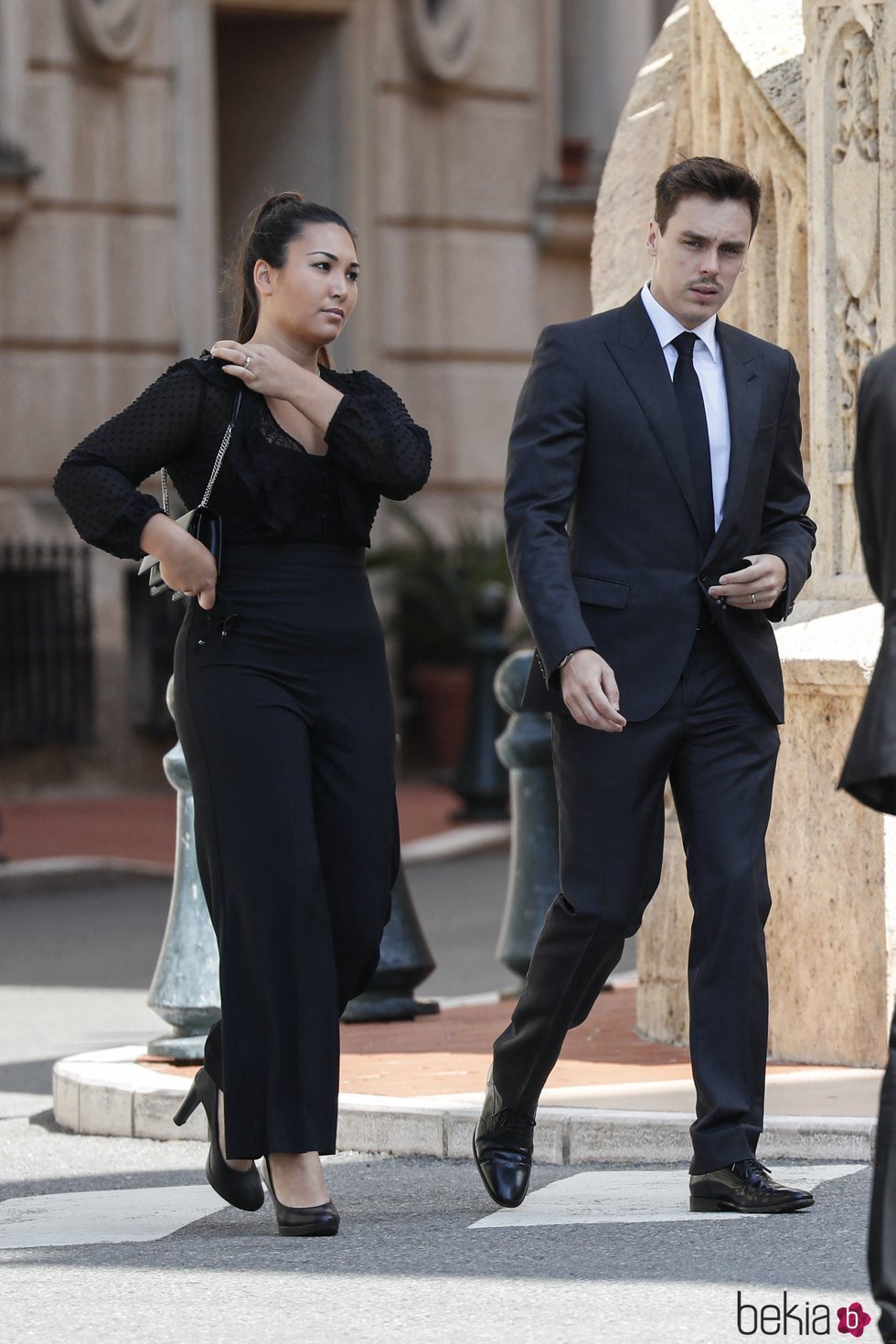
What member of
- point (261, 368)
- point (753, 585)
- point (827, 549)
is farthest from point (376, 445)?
point (827, 549)

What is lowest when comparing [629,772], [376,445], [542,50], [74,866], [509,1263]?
[74,866]

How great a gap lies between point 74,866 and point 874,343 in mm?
8402

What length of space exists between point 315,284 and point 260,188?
14060mm

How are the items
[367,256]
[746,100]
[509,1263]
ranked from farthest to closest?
[367,256]
[746,100]
[509,1263]

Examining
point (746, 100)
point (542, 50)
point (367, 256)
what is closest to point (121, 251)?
point (367, 256)

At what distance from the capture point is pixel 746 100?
286 inches

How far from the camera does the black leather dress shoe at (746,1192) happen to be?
5.04m

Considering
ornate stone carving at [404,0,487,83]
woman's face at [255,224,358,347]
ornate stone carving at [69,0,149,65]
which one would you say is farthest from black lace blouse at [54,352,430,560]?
ornate stone carving at [404,0,487,83]

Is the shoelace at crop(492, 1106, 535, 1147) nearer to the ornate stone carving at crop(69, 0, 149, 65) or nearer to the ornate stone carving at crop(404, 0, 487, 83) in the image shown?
the ornate stone carving at crop(69, 0, 149, 65)

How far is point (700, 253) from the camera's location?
5.21 m

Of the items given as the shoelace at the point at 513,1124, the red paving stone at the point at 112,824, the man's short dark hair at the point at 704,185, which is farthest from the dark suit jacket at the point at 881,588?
the red paving stone at the point at 112,824

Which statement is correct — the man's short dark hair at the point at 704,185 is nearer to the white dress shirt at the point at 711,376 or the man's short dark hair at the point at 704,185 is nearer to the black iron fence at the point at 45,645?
the white dress shirt at the point at 711,376

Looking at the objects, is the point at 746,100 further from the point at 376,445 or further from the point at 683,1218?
the point at 683,1218

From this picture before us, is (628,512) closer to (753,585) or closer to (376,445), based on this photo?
(753,585)
